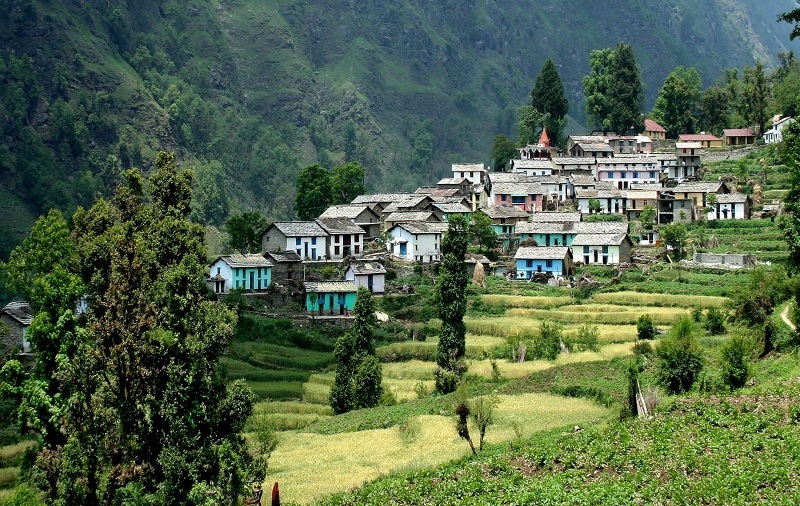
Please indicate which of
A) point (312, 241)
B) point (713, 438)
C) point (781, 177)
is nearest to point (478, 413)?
point (713, 438)

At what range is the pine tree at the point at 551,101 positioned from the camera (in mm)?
114625

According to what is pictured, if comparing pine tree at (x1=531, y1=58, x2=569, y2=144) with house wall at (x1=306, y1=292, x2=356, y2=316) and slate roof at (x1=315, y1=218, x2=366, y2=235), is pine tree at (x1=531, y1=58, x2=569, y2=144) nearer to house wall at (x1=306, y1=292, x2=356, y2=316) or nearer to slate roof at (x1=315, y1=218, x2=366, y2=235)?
slate roof at (x1=315, y1=218, x2=366, y2=235)

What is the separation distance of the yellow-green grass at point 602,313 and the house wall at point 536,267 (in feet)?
29.7

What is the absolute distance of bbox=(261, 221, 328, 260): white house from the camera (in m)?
80.8

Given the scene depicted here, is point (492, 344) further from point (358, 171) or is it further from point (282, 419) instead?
point (358, 171)

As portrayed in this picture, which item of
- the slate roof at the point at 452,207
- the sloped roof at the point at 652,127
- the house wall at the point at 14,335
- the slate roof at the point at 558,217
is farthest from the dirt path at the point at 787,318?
the sloped roof at the point at 652,127

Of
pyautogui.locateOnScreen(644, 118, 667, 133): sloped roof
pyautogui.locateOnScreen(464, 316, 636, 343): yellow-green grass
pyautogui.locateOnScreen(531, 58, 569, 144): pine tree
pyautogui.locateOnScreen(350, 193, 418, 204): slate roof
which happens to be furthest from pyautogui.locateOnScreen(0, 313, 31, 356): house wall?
pyautogui.locateOnScreen(644, 118, 667, 133): sloped roof

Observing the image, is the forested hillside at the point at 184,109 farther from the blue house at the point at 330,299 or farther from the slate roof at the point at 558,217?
the slate roof at the point at 558,217

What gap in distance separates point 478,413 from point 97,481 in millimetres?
13852

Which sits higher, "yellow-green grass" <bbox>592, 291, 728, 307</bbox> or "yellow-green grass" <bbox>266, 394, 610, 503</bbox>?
"yellow-green grass" <bbox>592, 291, 728, 307</bbox>

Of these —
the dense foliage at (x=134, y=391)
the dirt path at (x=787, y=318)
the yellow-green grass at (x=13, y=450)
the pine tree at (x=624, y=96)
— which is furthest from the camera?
the pine tree at (x=624, y=96)

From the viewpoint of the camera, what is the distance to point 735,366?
38875 millimetres

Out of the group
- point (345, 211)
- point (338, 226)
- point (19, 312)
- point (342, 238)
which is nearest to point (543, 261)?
point (342, 238)

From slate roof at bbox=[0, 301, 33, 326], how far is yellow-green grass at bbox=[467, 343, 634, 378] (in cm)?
2237
